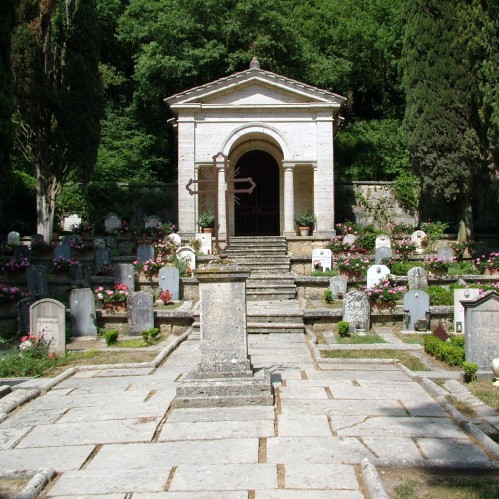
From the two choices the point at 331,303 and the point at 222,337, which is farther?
the point at 331,303

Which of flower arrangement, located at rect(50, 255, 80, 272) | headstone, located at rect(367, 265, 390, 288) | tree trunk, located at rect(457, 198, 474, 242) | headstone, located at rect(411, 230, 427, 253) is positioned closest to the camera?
headstone, located at rect(367, 265, 390, 288)

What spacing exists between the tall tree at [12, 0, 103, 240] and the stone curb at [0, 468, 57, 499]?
688 inches

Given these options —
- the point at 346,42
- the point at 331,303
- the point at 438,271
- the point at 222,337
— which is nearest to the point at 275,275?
the point at 331,303

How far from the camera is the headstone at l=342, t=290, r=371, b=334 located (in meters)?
12.8

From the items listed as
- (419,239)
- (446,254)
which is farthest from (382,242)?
→ (446,254)

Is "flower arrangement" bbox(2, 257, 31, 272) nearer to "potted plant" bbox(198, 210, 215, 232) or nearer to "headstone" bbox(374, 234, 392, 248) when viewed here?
"potted plant" bbox(198, 210, 215, 232)

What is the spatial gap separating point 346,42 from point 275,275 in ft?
62.1

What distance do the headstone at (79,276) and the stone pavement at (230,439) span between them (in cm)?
799

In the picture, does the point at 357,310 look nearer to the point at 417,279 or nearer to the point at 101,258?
the point at 417,279

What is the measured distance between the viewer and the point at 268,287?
53.8 ft

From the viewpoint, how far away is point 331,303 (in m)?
15.5

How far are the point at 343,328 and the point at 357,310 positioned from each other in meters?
0.72

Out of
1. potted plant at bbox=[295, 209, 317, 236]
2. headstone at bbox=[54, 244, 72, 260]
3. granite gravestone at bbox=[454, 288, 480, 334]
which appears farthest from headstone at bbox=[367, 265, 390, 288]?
headstone at bbox=[54, 244, 72, 260]

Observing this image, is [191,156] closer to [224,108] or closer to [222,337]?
[224,108]
